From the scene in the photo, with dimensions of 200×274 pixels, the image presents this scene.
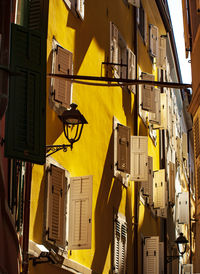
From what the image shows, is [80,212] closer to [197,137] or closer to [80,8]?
[197,137]

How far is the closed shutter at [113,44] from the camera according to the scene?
53.6 feet

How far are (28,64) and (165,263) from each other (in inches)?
601

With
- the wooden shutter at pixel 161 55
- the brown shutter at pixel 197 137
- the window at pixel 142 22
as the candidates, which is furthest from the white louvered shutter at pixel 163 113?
the brown shutter at pixel 197 137

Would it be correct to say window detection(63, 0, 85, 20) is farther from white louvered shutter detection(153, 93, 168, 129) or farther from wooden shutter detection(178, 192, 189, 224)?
wooden shutter detection(178, 192, 189, 224)

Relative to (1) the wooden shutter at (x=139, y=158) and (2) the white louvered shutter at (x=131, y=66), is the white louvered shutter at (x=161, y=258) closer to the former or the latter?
(1) the wooden shutter at (x=139, y=158)

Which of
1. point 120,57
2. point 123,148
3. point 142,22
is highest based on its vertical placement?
point 142,22

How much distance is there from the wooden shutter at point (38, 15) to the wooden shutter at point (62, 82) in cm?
107

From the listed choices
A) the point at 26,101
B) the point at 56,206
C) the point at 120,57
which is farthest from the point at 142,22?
the point at 26,101

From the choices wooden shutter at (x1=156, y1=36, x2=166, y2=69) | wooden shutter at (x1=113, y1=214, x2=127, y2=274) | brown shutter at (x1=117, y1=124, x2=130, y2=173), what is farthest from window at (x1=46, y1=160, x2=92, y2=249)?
wooden shutter at (x1=156, y1=36, x2=166, y2=69)

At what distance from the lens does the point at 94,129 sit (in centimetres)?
1440

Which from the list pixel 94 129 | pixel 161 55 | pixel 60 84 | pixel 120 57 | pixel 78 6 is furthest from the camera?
pixel 161 55

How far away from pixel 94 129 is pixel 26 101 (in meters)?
6.75

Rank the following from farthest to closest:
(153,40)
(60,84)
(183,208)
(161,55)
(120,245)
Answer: (183,208)
(161,55)
(153,40)
(120,245)
(60,84)

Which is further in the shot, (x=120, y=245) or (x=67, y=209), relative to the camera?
(x=120, y=245)
